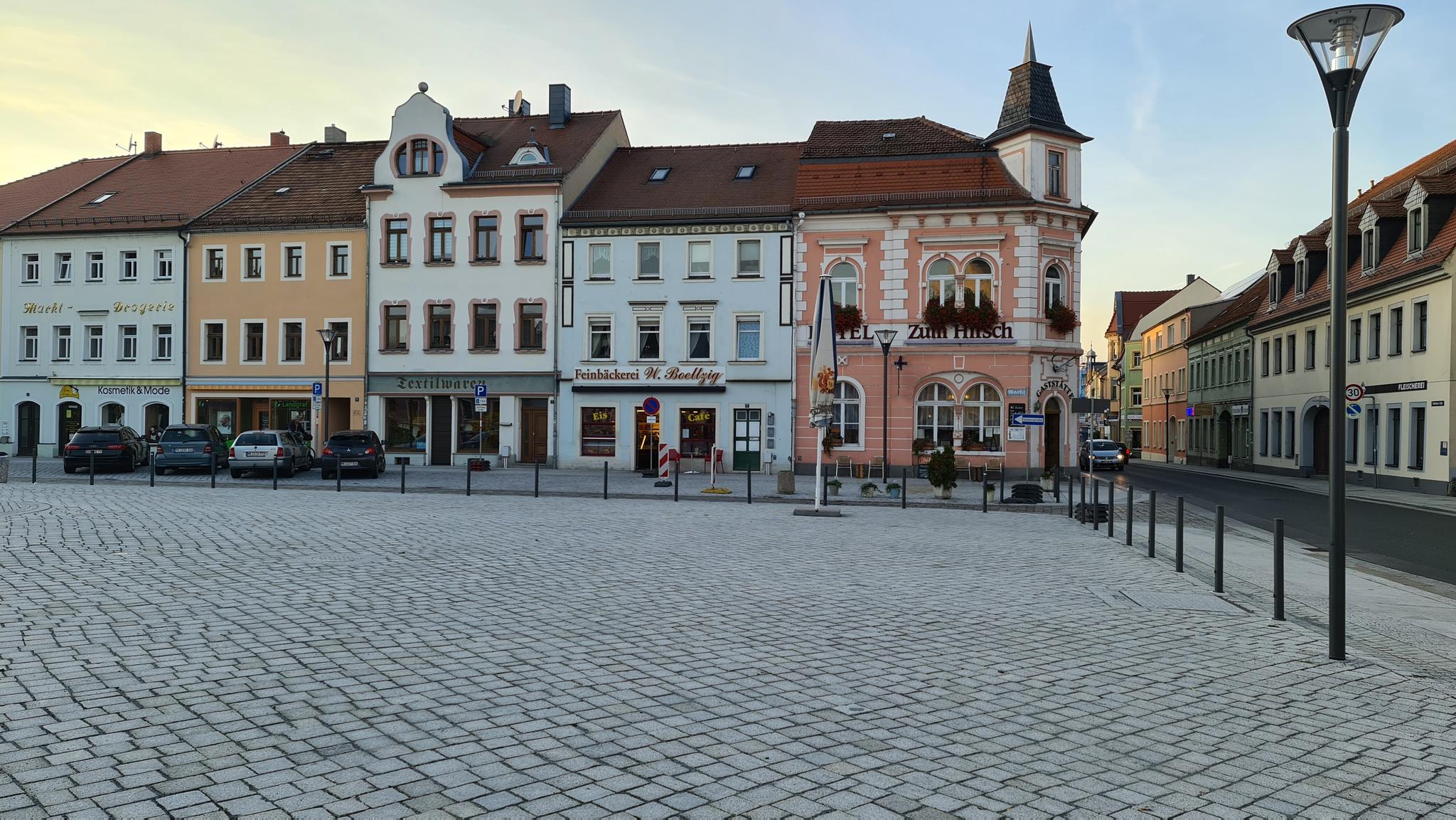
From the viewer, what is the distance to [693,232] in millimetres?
37625

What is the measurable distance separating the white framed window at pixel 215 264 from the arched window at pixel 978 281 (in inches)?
1152

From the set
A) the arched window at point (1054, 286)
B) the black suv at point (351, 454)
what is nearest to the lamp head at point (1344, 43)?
the arched window at point (1054, 286)

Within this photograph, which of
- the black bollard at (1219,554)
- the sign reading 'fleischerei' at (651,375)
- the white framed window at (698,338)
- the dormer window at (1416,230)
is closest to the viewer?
the black bollard at (1219,554)

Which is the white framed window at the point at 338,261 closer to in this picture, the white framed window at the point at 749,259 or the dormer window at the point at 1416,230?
the white framed window at the point at 749,259

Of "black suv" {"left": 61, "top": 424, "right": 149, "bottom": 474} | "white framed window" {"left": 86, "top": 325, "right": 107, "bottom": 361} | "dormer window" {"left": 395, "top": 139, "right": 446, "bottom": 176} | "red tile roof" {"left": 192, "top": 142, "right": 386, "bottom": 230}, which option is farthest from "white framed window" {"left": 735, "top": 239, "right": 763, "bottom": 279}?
"white framed window" {"left": 86, "top": 325, "right": 107, "bottom": 361}

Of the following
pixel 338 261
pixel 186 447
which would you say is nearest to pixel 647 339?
pixel 338 261

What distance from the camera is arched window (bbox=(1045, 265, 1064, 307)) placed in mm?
35312

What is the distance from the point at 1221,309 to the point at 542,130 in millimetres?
44044

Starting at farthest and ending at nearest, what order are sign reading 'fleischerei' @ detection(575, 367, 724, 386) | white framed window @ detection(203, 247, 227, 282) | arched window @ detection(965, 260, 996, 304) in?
white framed window @ detection(203, 247, 227, 282) → sign reading 'fleischerei' @ detection(575, 367, 724, 386) → arched window @ detection(965, 260, 996, 304)

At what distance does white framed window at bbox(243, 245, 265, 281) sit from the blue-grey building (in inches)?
507

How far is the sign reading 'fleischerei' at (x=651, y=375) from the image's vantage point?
37.5 metres

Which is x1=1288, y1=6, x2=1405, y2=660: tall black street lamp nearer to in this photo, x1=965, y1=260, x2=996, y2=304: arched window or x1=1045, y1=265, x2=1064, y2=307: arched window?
x1=965, y1=260, x2=996, y2=304: arched window

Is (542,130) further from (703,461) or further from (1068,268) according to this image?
(1068,268)

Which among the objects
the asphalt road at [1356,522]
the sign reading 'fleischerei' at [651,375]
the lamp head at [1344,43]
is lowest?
the asphalt road at [1356,522]
